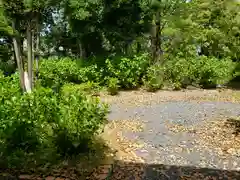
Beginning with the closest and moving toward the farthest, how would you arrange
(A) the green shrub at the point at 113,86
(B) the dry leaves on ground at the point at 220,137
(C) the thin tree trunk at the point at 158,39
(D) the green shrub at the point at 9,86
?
(B) the dry leaves on ground at the point at 220,137, (D) the green shrub at the point at 9,86, (A) the green shrub at the point at 113,86, (C) the thin tree trunk at the point at 158,39

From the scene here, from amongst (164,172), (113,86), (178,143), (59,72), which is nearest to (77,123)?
(164,172)

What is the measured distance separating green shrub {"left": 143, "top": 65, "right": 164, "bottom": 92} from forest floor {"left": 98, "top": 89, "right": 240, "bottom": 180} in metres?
1.43

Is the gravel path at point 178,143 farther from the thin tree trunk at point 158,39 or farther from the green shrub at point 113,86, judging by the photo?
the thin tree trunk at point 158,39

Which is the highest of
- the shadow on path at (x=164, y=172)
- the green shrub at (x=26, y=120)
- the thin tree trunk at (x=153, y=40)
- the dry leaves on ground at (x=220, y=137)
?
the thin tree trunk at (x=153, y=40)

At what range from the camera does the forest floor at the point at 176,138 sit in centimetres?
457

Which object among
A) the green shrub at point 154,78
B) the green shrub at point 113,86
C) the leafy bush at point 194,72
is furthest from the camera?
the leafy bush at point 194,72

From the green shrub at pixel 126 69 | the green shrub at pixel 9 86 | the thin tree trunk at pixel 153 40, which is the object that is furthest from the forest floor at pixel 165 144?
the thin tree trunk at pixel 153 40

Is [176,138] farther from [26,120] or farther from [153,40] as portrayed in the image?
[153,40]

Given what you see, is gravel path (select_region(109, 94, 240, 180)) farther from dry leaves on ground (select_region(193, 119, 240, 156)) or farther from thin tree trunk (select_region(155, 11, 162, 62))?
thin tree trunk (select_region(155, 11, 162, 62))

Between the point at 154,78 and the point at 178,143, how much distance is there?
5.98 meters

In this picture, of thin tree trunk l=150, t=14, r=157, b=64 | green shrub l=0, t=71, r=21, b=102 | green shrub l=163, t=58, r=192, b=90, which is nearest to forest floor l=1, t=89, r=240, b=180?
green shrub l=0, t=71, r=21, b=102

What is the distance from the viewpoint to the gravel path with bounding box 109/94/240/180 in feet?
14.9

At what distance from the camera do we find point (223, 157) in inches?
205

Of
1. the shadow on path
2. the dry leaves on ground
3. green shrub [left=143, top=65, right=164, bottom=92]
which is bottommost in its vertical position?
the dry leaves on ground
